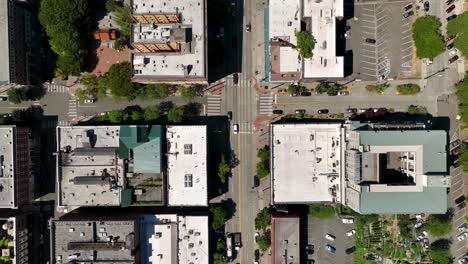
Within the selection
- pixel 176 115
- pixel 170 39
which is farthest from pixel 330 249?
pixel 170 39

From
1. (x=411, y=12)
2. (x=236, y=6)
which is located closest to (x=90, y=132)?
(x=236, y=6)

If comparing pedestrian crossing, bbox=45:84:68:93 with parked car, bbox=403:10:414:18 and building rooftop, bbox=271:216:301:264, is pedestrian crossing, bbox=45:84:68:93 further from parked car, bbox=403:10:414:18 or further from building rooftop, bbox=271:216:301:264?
parked car, bbox=403:10:414:18

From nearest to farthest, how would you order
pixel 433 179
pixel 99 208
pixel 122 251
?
pixel 433 179 < pixel 122 251 < pixel 99 208

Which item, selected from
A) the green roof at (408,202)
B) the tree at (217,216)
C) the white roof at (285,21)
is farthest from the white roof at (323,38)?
the tree at (217,216)

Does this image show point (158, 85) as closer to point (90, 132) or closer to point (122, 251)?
point (90, 132)

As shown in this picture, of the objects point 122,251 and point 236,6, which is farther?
point 236,6
